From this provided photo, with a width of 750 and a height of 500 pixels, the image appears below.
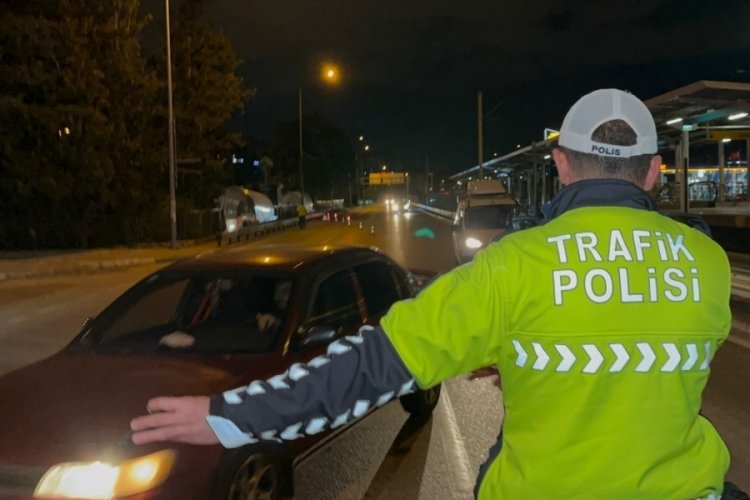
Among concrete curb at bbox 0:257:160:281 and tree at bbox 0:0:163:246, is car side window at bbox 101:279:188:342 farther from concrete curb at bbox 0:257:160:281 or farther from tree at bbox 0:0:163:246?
tree at bbox 0:0:163:246

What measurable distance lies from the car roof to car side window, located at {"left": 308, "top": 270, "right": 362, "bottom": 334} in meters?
0.17

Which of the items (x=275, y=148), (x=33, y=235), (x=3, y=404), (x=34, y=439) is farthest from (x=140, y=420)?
(x=275, y=148)

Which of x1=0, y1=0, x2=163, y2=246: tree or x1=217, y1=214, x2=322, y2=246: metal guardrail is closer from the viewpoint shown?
x1=0, y1=0, x2=163, y2=246: tree

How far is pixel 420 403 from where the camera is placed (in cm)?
705

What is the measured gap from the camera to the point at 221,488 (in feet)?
13.6

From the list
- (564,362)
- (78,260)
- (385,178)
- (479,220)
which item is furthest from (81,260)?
(385,178)

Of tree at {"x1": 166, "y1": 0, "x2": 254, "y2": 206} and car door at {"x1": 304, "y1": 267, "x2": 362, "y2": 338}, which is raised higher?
tree at {"x1": 166, "y1": 0, "x2": 254, "y2": 206}

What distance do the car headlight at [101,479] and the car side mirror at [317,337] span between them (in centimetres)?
149

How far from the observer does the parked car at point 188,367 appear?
3.74 meters

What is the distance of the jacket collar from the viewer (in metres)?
2.01

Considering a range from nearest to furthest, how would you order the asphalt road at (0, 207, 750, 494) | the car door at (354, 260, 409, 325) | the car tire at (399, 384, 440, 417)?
the asphalt road at (0, 207, 750, 494) → the car door at (354, 260, 409, 325) → the car tire at (399, 384, 440, 417)

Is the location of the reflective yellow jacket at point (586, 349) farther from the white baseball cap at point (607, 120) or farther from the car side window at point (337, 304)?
the car side window at point (337, 304)

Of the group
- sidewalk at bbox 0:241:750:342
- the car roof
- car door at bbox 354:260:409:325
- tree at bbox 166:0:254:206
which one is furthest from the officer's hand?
tree at bbox 166:0:254:206

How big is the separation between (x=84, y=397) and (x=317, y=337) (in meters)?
1.46
